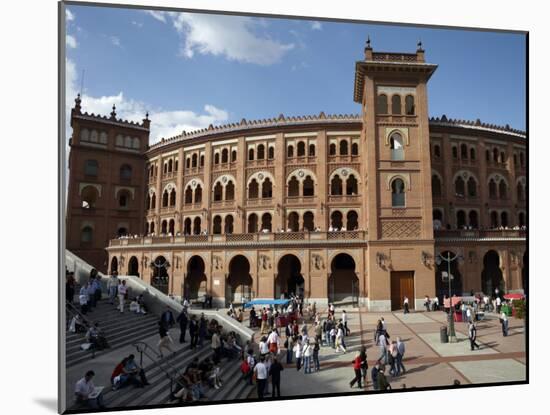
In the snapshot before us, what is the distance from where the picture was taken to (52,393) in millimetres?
8391

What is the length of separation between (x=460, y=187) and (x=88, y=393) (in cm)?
2612

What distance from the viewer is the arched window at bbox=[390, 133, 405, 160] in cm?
2070

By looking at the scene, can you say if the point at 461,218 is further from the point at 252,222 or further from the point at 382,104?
the point at 252,222

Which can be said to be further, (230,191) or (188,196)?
(188,196)

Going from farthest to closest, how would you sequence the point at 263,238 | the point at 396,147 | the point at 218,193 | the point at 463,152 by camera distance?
the point at 218,193
the point at 463,152
the point at 263,238
the point at 396,147

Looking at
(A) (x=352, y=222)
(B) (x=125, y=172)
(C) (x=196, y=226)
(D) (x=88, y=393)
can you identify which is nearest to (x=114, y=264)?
(C) (x=196, y=226)

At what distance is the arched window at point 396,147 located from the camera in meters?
20.7

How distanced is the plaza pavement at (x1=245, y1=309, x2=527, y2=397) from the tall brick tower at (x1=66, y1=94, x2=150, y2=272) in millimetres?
17391

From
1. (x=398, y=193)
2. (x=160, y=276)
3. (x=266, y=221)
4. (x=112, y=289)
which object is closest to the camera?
(x=112, y=289)

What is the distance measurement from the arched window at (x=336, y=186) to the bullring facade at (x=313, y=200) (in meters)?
0.11

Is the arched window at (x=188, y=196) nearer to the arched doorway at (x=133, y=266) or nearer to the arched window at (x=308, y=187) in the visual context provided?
the arched doorway at (x=133, y=266)

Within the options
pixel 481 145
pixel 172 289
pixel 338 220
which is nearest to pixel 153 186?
pixel 172 289

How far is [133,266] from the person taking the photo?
27031 mm

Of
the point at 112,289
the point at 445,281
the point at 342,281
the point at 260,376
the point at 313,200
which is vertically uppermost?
the point at 313,200
